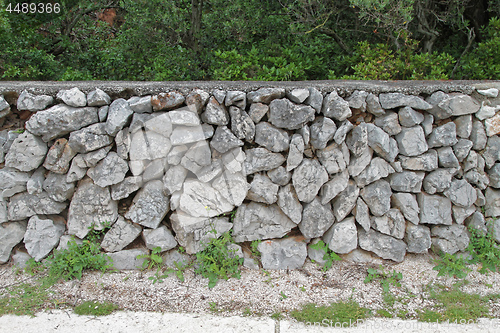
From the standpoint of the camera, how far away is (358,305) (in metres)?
2.61

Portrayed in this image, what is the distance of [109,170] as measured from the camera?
2836 millimetres

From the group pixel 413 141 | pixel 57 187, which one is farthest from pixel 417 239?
pixel 57 187

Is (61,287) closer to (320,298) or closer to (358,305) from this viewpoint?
(320,298)

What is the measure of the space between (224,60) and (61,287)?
2.58 metres

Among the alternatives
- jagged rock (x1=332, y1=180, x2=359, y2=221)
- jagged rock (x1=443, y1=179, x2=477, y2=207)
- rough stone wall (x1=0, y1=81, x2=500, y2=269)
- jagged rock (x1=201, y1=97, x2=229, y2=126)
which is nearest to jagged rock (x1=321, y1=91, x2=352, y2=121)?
rough stone wall (x1=0, y1=81, x2=500, y2=269)

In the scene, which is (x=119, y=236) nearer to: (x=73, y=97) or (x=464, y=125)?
(x=73, y=97)

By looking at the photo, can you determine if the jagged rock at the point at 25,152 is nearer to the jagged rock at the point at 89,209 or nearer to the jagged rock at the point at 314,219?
the jagged rock at the point at 89,209

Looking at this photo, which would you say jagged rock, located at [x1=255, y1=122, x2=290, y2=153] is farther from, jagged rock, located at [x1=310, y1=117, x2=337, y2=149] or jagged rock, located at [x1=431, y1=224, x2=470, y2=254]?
jagged rock, located at [x1=431, y1=224, x2=470, y2=254]

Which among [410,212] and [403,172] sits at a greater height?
[403,172]

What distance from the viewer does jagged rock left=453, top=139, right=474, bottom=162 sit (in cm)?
300

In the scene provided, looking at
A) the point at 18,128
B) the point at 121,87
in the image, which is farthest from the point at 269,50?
the point at 18,128

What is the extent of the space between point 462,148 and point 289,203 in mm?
1452

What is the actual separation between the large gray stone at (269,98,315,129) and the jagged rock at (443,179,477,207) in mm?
1300

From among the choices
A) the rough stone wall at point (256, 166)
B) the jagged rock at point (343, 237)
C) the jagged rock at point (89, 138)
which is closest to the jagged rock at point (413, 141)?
the rough stone wall at point (256, 166)
